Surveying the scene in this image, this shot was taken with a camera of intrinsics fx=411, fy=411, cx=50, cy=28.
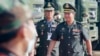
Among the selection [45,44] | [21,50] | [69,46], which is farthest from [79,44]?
[21,50]

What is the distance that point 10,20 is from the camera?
163cm

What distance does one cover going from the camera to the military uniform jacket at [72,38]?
20.9ft

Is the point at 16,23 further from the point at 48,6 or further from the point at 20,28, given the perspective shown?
the point at 48,6

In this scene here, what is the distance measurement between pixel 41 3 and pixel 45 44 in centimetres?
209

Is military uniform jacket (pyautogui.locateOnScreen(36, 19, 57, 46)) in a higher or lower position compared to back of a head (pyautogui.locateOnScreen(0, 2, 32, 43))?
lower

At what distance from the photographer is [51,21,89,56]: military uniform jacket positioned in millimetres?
6355

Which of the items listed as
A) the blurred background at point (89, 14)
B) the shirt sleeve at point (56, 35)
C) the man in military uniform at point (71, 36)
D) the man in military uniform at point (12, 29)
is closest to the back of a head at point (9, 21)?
the man in military uniform at point (12, 29)

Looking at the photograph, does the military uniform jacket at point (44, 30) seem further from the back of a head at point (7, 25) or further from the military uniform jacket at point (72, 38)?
the back of a head at point (7, 25)

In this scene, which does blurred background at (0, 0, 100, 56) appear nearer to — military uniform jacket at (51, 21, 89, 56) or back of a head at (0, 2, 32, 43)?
military uniform jacket at (51, 21, 89, 56)

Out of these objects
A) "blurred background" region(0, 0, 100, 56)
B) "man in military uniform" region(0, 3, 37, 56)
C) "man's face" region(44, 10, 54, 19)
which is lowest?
"blurred background" region(0, 0, 100, 56)

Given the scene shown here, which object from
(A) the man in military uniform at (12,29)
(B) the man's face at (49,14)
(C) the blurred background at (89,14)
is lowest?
(C) the blurred background at (89,14)

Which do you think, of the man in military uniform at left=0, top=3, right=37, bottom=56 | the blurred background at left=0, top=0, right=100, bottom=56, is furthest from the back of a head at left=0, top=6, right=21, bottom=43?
the blurred background at left=0, top=0, right=100, bottom=56

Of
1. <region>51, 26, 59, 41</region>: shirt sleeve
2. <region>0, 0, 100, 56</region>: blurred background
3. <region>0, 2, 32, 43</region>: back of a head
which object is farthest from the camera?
<region>0, 0, 100, 56</region>: blurred background

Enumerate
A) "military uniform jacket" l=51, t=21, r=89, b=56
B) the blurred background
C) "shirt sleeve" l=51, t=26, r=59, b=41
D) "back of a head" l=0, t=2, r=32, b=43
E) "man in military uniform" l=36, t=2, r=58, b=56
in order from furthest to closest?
the blurred background
"man in military uniform" l=36, t=2, r=58, b=56
"shirt sleeve" l=51, t=26, r=59, b=41
"military uniform jacket" l=51, t=21, r=89, b=56
"back of a head" l=0, t=2, r=32, b=43
